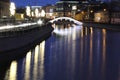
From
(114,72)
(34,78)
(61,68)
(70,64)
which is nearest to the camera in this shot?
(34,78)

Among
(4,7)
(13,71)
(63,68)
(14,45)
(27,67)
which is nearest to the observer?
(13,71)

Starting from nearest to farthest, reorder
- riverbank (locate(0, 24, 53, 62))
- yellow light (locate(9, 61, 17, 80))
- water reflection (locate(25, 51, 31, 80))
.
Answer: yellow light (locate(9, 61, 17, 80))
water reflection (locate(25, 51, 31, 80))
riverbank (locate(0, 24, 53, 62))

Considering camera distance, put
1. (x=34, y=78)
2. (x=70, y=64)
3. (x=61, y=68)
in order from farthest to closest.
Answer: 1. (x=70, y=64)
2. (x=61, y=68)
3. (x=34, y=78)

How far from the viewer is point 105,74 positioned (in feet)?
95.3

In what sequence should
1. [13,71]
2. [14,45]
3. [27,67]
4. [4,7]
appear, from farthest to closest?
[4,7] → [14,45] → [27,67] → [13,71]

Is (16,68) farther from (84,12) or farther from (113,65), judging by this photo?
(84,12)

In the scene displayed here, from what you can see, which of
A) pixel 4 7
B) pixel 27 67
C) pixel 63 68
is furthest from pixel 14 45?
pixel 4 7

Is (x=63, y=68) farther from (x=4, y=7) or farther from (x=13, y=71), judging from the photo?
(x=4, y=7)

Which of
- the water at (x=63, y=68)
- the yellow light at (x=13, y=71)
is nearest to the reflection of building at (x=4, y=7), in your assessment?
the water at (x=63, y=68)

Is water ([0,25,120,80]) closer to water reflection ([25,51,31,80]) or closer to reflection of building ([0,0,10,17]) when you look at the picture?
water reflection ([25,51,31,80])

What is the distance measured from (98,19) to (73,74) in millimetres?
130162

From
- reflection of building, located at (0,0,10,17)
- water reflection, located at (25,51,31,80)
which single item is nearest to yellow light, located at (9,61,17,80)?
water reflection, located at (25,51,31,80)

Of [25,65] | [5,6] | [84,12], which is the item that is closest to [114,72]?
[25,65]

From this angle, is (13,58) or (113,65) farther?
(13,58)
